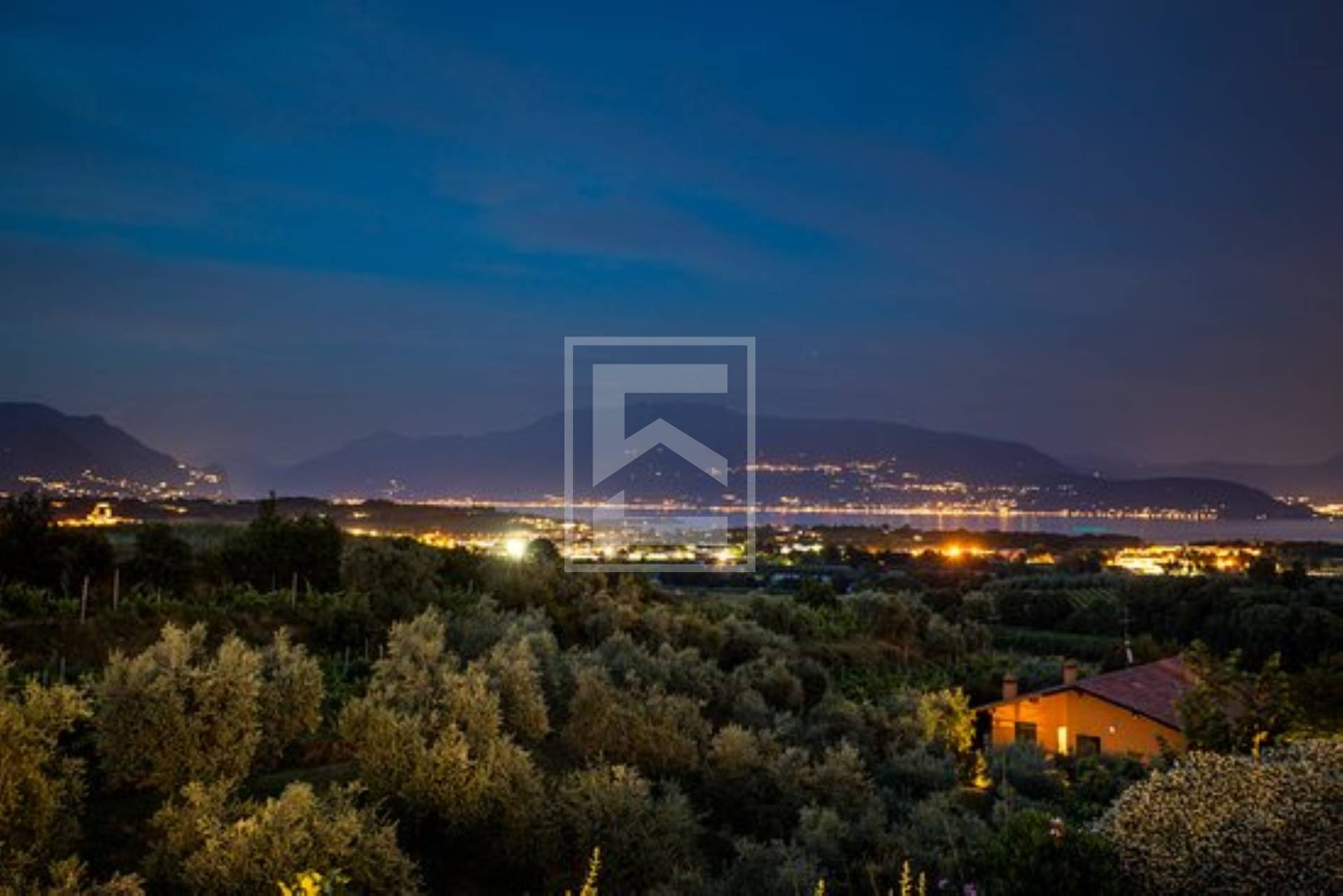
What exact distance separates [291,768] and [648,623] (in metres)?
15.8

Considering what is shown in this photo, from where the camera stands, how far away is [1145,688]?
29266 millimetres

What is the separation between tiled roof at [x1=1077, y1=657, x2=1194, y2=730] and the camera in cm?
2664

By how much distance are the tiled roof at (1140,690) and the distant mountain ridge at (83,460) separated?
58.6 m

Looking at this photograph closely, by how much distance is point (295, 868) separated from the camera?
7.54 meters

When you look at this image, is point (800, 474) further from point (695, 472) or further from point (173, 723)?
point (173, 723)

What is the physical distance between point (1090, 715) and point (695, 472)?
75586mm

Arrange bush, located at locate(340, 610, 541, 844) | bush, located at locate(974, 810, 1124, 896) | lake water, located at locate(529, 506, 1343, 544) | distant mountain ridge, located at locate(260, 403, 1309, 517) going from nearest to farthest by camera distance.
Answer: bush, located at locate(974, 810, 1124, 896) < bush, located at locate(340, 610, 541, 844) < lake water, located at locate(529, 506, 1343, 544) < distant mountain ridge, located at locate(260, 403, 1309, 517)

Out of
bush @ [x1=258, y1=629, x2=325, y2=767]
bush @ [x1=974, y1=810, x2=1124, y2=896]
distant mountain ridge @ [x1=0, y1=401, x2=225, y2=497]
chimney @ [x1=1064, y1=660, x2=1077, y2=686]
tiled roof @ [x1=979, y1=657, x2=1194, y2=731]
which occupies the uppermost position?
distant mountain ridge @ [x1=0, y1=401, x2=225, y2=497]

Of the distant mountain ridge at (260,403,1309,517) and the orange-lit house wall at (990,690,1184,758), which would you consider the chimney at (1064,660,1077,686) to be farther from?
the distant mountain ridge at (260,403,1309,517)

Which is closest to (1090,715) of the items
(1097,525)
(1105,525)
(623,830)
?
(623,830)

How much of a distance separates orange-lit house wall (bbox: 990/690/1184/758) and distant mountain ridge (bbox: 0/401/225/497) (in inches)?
2242

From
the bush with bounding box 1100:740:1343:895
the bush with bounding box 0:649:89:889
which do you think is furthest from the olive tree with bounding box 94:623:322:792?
the bush with bounding box 1100:740:1343:895

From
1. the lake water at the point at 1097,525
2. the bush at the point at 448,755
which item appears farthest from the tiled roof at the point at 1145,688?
the lake water at the point at 1097,525

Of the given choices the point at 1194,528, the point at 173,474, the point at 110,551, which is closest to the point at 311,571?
the point at 110,551
